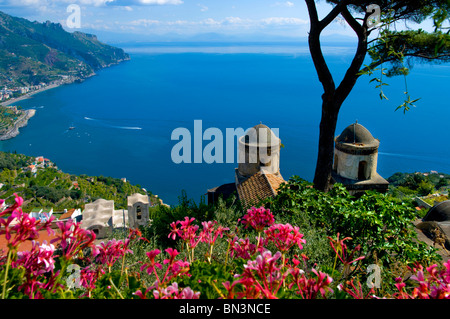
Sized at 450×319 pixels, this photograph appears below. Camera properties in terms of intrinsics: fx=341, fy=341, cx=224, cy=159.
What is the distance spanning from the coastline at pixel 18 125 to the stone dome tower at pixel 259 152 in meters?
69.1

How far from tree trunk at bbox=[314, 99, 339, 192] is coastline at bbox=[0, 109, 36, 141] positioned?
7427 cm

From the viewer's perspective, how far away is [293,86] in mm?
100625

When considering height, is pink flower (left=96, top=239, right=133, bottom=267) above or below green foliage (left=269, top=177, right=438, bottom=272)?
above

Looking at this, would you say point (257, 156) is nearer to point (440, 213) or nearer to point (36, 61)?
point (440, 213)

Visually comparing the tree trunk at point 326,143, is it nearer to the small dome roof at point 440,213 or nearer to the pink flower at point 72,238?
the pink flower at point 72,238

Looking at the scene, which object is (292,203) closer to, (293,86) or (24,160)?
(24,160)

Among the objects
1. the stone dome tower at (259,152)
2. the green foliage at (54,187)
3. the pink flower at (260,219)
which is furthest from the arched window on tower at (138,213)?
the green foliage at (54,187)

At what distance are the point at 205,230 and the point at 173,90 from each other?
106 metres

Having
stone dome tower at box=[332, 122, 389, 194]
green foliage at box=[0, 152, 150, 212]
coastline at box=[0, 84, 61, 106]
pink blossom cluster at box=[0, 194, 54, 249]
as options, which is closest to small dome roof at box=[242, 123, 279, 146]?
stone dome tower at box=[332, 122, 389, 194]

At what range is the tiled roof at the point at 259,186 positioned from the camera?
1017 cm

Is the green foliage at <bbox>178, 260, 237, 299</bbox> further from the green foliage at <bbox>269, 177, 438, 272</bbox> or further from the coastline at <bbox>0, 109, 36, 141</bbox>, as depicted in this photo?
the coastline at <bbox>0, 109, 36, 141</bbox>

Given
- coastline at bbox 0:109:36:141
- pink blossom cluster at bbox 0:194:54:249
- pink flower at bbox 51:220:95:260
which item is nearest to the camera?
pink blossom cluster at bbox 0:194:54:249

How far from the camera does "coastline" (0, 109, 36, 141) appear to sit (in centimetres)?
6688

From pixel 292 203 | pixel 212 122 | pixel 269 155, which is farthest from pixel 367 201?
pixel 212 122
